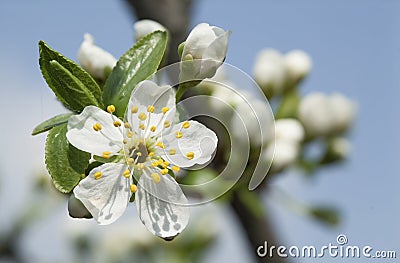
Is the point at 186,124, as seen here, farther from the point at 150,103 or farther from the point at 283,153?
the point at 283,153

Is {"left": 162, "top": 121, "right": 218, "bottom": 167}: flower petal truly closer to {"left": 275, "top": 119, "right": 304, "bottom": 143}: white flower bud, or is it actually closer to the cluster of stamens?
the cluster of stamens

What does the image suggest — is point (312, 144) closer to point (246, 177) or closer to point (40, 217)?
point (246, 177)

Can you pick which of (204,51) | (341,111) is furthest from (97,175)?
(341,111)

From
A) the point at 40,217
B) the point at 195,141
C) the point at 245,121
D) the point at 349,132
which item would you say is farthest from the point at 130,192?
the point at 40,217

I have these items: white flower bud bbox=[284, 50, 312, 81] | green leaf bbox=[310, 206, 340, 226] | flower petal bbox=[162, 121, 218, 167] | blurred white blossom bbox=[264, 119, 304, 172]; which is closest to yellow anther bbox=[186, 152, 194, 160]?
flower petal bbox=[162, 121, 218, 167]

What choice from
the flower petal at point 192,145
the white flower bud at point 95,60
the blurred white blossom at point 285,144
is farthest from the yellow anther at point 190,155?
the blurred white blossom at point 285,144

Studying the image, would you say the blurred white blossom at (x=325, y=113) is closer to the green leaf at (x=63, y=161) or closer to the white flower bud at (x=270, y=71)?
the white flower bud at (x=270, y=71)
